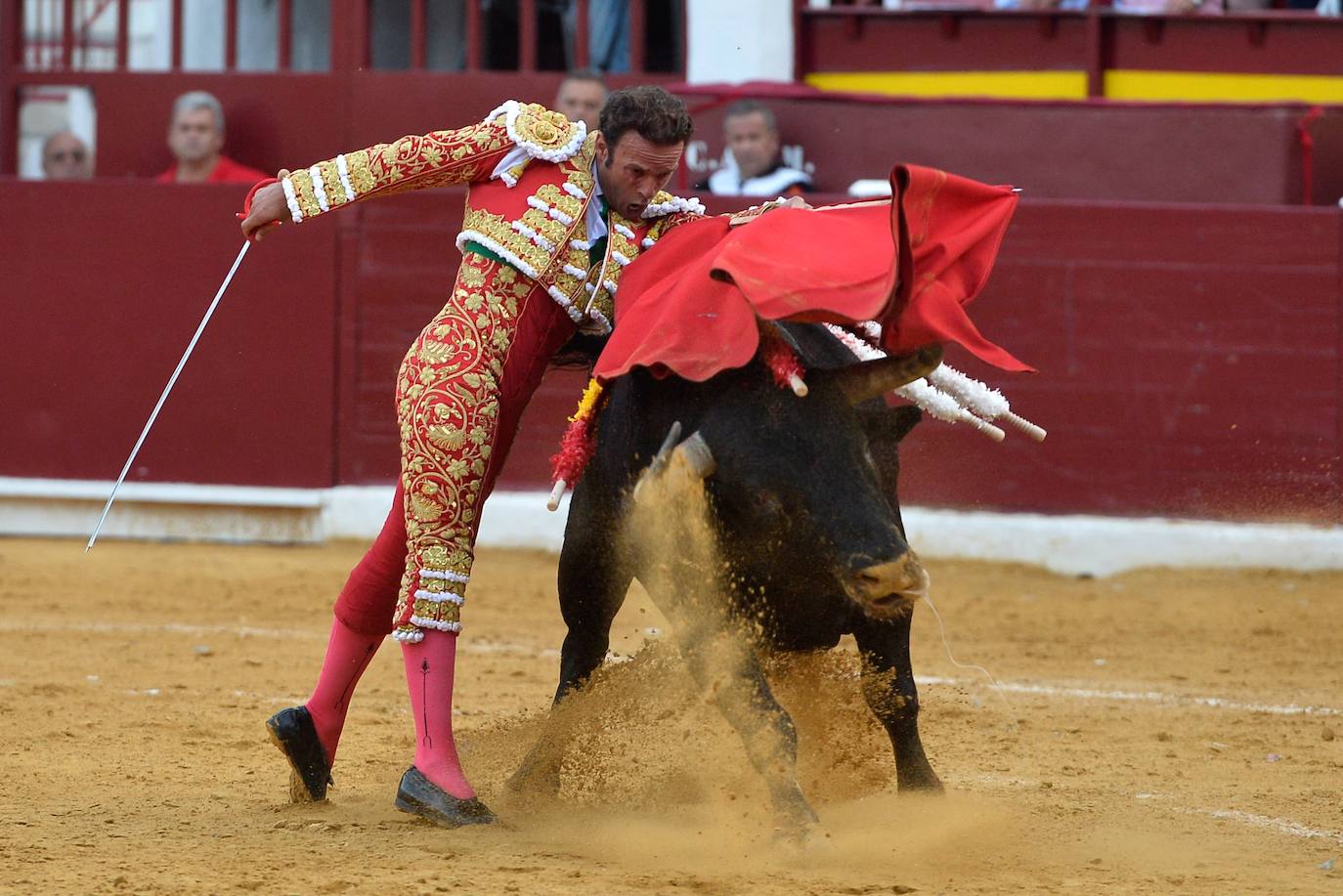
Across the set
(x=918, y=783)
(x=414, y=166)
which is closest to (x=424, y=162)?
(x=414, y=166)

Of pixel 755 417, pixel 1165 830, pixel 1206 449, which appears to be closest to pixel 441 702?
pixel 755 417

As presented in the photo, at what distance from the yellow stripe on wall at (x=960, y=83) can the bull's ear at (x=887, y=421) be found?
4.28m

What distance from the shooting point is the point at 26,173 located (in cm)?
1073

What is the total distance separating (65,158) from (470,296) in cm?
480

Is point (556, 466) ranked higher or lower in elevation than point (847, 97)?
lower

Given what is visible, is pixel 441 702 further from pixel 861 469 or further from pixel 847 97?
pixel 847 97

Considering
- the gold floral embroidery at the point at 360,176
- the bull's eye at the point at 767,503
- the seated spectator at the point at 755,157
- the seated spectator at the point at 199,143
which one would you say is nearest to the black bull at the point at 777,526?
the bull's eye at the point at 767,503

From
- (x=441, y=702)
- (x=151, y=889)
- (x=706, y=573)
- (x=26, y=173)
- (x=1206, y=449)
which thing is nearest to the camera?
(x=151, y=889)

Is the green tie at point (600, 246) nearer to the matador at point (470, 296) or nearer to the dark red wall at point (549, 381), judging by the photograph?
the matador at point (470, 296)

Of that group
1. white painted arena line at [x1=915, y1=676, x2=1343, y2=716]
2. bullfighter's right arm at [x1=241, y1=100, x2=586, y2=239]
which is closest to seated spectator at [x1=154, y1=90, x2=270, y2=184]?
white painted arena line at [x1=915, y1=676, x2=1343, y2=716]

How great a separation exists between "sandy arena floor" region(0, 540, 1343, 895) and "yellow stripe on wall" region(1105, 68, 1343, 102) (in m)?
2.11

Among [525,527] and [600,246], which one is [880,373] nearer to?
[600,246]

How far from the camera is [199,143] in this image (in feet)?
24.0

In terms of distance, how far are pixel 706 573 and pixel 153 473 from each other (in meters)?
4.48
